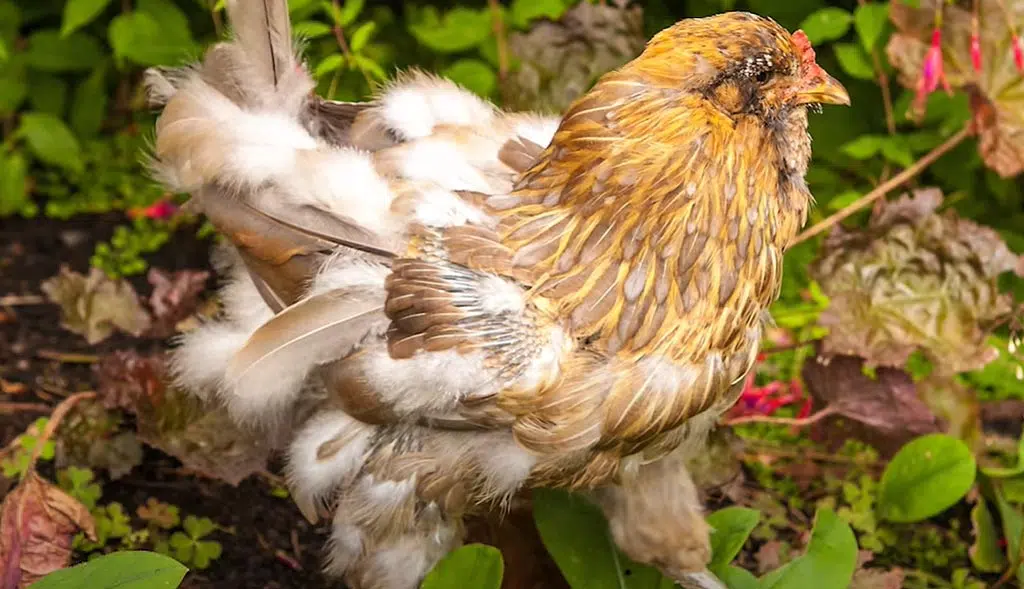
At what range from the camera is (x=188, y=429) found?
2.29 m

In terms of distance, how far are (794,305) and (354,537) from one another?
4.83 feet

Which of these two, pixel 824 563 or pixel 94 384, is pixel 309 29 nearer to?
pixel 94 384

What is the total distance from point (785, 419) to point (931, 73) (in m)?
0.77

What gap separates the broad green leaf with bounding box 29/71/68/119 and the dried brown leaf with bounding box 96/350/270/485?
1.33m

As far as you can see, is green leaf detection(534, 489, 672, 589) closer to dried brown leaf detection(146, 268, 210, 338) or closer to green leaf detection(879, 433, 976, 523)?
green leaf detection(879, 433, 976, 523)

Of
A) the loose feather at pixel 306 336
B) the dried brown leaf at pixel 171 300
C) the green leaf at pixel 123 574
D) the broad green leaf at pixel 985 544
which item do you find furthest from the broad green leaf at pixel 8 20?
the broad green leaf at pixel 985 544

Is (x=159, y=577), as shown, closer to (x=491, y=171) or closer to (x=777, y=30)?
(x=491, y=171)

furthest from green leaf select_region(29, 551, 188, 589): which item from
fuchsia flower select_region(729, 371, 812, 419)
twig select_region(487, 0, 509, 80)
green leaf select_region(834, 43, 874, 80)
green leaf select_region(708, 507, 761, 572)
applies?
green leaf select_region(834, 43, 874, 80)

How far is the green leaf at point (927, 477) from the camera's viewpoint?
2152mm

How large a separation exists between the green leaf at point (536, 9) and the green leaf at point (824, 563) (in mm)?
1261

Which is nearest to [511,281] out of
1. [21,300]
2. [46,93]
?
[21,300]

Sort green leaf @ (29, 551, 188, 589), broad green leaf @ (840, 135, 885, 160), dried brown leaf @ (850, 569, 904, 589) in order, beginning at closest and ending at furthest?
green leaf @ (29, 551, 188, 589), dried brown leaf @ (850, 569, 904, 589), broad green leaf @ (840, 135, 885, 160)

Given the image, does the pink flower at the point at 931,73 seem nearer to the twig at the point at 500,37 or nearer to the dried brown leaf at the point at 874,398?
the dried brown leaf at the point at 874,398

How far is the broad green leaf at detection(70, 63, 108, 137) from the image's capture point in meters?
3.41
